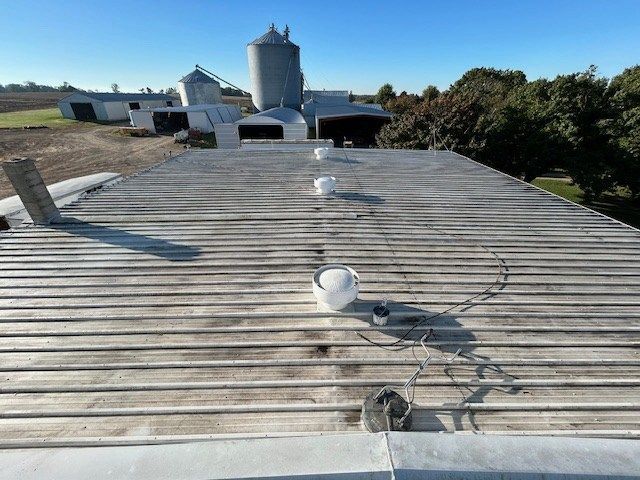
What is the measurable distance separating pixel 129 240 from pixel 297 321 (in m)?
5.25

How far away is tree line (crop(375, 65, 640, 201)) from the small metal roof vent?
20297 millimetres

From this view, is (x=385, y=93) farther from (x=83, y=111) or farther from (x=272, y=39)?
(x=83, y=111)

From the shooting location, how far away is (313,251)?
22.5 ft

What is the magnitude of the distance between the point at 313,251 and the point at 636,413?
18.8ft

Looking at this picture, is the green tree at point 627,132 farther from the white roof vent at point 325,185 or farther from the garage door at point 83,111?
the garage door at point 83,111

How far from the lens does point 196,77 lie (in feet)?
181

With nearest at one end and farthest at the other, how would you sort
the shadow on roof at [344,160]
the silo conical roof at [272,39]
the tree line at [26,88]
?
the shadow on roof at [344,160] → the silo conical roof at [272,39] → the tree line at [26,88]

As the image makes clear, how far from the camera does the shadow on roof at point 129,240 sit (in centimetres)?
676

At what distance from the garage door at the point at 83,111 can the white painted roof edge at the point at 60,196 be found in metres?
52.8

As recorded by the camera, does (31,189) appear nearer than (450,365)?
No

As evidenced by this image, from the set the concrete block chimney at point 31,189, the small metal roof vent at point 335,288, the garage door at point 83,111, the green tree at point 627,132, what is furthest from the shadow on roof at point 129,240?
the garage door at point 83,111

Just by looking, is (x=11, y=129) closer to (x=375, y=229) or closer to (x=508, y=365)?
(x=375, y=229)

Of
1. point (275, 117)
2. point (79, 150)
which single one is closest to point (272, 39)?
point (275, 117)

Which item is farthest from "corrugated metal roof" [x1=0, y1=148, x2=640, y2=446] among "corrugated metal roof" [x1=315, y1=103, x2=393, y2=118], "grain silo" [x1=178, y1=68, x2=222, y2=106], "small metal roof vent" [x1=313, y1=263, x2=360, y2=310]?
"grain silo" [x1=178, y1=68, x2=222, y2=106]
